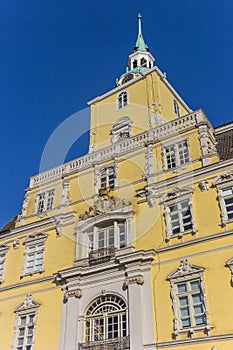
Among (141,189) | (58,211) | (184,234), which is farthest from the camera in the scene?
(58,211)

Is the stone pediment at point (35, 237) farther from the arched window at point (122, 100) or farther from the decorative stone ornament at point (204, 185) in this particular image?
the arched window at point (122, 100)

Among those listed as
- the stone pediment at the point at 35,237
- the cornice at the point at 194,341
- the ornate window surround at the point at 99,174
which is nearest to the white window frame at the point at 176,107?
the ornate window surround at the point at 99,174

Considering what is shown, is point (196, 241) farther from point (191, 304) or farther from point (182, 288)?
point (191, 304)

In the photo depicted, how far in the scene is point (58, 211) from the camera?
2931cm

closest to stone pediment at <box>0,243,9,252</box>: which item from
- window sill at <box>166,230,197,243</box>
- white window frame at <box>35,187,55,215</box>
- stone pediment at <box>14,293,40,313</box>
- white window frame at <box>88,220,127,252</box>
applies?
white window frame at <box>35,187,55,215</box>

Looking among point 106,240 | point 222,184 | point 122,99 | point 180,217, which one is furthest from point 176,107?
point 106,240

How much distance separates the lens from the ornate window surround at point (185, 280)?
19.6 m

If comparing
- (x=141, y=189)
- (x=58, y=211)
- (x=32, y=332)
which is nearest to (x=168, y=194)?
(x=141, y=189)

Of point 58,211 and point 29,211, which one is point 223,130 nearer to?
point 58,211

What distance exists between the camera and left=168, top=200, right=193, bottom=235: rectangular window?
76.0 ft

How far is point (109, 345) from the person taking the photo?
70.0 feet

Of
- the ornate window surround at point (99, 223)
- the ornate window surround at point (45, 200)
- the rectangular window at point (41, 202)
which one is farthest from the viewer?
the rectangular window at point (41, 202)

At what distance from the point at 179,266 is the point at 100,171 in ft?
34.0

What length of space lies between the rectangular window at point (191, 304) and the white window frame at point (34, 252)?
10.2m
